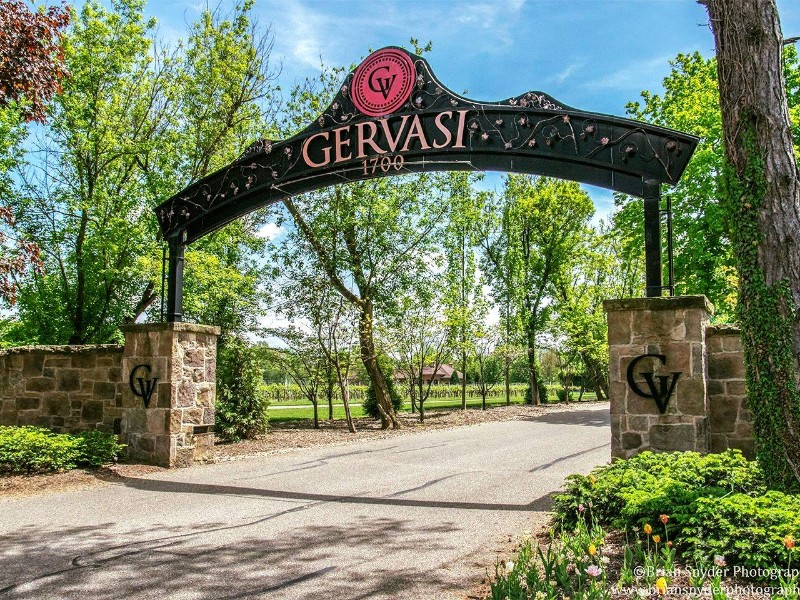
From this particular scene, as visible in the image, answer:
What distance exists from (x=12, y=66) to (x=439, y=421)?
513 inches

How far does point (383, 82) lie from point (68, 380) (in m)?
6.98

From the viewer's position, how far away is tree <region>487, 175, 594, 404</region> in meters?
29.6

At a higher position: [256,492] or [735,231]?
[735,231]

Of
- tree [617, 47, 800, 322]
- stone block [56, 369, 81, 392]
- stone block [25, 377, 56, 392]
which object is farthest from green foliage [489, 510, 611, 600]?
tree [617, 47, 800, 322]

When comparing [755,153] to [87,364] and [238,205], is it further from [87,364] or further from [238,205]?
[87,364]

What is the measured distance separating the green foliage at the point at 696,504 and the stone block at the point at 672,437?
1.81 feet

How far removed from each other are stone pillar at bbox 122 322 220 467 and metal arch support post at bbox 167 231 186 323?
0.28m

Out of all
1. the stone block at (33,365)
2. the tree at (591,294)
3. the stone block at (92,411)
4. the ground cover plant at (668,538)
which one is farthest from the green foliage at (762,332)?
the tree at (591,294)

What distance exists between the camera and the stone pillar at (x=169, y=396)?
8531mm

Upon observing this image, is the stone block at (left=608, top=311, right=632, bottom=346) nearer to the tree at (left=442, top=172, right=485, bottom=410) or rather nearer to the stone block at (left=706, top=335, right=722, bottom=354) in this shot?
the stone block at (left=706, top=335, right=722, bottom=354)

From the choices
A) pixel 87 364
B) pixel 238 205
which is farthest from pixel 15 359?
pixel 238 205

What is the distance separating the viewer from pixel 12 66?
7.98 metres

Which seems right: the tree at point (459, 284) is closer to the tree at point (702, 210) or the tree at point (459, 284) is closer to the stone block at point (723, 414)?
the tree at point (702, 210)

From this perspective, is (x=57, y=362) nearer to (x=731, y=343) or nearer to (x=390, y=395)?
(x=731, y=343)
